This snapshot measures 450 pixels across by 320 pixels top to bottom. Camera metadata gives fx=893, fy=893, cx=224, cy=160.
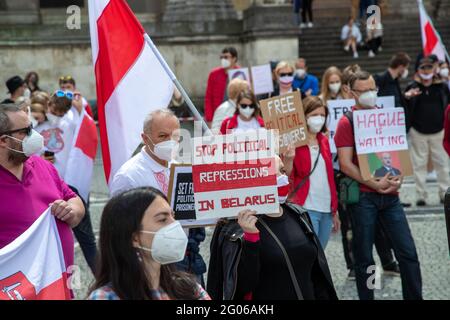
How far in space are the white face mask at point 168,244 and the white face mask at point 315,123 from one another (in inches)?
140

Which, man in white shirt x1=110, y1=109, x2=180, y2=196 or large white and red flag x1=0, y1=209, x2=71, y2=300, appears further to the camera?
man in white shirt x1=110, y1=109, x2=180, y2=196


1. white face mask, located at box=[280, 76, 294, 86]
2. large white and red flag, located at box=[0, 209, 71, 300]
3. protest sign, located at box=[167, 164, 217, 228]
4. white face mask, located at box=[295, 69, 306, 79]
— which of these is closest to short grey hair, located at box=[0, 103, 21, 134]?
large white and red flag, located at box=[0, 209, 71, 300]

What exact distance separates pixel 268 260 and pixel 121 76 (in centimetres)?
208

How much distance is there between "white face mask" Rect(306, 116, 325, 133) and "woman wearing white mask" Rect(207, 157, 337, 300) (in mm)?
2454

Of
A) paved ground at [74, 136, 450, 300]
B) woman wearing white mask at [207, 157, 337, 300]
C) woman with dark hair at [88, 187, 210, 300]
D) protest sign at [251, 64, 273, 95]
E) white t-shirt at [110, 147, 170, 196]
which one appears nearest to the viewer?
woman with dark hair at [88, 187, 210, 300]

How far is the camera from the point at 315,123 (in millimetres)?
6719

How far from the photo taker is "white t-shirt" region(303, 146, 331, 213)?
6.62 m

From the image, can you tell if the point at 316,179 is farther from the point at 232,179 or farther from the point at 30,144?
the point at 232,179

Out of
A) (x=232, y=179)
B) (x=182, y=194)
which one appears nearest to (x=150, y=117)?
(x=182, y=194)

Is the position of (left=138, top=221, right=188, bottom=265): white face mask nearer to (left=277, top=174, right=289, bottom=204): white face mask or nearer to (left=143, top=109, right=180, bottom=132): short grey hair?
(left=277, top=174, right=289, bottom=204): white face mask

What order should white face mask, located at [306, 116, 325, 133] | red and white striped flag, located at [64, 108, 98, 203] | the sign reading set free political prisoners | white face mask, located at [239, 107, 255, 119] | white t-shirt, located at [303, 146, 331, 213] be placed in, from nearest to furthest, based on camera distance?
the sign reading set free political prisoners → white t-shirt, located at [303, 146, 331, 213] → white face mask, located at [306, 116, 325, 133] → red and white striped flag, located at [64, 108, 98, 203] → white face mask, located at [239, 107, 255, 119]

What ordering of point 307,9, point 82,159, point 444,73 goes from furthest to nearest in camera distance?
point 307,9
point 444,73
point 82,159
